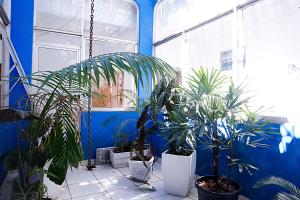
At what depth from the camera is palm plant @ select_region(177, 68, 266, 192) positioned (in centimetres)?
204

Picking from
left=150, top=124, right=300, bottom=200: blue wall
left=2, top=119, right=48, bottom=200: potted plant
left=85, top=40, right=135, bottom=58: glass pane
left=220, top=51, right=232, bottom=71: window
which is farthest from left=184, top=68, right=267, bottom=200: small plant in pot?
left=85, top=40, right=135, bottom=58: glass pane

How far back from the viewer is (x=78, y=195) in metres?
2.53

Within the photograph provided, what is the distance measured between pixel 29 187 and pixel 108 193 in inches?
43.0

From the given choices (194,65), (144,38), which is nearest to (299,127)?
(194,65)

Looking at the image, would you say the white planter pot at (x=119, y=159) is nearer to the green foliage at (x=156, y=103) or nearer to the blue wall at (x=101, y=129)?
the blue wall at (x=101, y=129)

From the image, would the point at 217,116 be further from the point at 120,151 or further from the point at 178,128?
the point at 120,151

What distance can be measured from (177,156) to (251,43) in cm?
159

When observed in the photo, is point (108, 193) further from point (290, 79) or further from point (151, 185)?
point (290, 79)

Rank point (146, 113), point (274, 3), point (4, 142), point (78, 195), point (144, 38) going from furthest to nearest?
point (144, 38)
point (146, 113)
point (78, 195)
point (274, 3)
point (4, 142)

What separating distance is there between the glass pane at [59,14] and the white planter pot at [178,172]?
2.83 m

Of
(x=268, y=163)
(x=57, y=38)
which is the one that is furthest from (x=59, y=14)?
(x=268, y=163)

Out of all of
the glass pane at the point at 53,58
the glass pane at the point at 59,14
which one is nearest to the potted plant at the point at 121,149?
the glass pane at the point at 53,58

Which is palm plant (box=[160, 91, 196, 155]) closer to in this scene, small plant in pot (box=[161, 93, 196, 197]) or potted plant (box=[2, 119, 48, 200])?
small plant in pot (box=[161, 93, 196, 197])

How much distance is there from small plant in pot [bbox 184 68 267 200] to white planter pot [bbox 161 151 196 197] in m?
0.24
